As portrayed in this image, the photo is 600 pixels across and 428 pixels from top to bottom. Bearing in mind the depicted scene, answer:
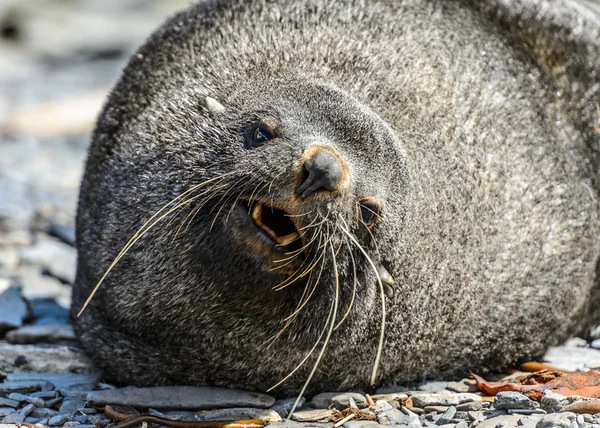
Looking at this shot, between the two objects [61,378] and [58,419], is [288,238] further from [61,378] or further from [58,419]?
[61,378]

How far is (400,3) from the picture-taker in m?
6.10

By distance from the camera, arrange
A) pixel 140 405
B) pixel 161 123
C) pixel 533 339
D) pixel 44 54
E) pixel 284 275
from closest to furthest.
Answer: pixel 284 275
pixel 140 405
pixel 161 123
pixel 533 339
pixel 44 54

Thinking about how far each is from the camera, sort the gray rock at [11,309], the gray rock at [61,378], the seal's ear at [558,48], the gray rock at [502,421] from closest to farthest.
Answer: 1. the gray rock at [502,421]
2. the gray rock at [61,378]
3. the gray rock at [11,309]
4. the seal's ear at [558,48]

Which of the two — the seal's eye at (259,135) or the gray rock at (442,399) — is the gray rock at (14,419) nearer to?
the seal's eye at (259,135)

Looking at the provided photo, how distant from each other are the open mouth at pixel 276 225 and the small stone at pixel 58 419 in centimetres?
141

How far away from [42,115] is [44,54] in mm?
Result: 4245

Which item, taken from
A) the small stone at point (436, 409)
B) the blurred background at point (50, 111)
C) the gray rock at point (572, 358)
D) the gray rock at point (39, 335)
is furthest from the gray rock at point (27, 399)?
the gray rock at point (572, 358)

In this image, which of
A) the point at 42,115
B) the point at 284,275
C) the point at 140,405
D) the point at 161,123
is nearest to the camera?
the point at 284,275

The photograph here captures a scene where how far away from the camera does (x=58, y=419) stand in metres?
4.64

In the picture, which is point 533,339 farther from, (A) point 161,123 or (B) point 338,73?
(A) point 161,123

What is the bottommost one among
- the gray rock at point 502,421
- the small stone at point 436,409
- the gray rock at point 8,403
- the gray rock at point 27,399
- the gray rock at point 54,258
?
the gray rock at point 8,403

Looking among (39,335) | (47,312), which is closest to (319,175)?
(39,335)

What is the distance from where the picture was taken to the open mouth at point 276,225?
172 inches

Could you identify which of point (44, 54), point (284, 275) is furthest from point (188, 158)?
point (44, 54)
